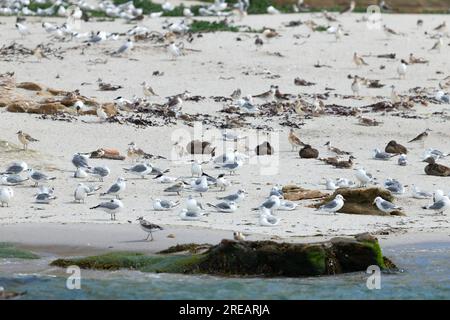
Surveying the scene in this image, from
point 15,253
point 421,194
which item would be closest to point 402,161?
point 421,194

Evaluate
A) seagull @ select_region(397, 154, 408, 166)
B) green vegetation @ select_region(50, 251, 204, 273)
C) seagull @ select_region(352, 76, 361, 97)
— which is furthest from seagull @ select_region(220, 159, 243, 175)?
seagull @ select_region(352, 76, 361, 97)

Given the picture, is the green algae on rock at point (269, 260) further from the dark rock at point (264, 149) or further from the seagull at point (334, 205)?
the dark rock at point (264, 149)

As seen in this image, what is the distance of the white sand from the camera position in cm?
1411

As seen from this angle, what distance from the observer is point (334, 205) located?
14320 millimetres

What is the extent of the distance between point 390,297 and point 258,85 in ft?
41.4

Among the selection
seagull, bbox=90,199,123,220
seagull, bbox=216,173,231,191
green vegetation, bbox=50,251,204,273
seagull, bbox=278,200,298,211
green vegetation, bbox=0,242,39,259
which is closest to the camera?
green vegetation, bbox=50,251,204,273

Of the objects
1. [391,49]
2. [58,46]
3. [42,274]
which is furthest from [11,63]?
[42,274]

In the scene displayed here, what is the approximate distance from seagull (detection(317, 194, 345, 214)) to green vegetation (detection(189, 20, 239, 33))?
14988 millimetres

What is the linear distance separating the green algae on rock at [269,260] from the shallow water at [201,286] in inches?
4.3

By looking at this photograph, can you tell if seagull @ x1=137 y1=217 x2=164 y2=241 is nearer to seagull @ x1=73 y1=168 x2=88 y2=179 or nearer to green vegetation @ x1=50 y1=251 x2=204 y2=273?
green vegetation @ x1=50 y1=251 x2=204 y2=273

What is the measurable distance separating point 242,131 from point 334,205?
5.74 meters

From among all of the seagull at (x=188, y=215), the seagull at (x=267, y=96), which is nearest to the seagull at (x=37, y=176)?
the seagull at (x=188, y=215)

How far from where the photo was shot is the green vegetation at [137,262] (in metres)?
12.2

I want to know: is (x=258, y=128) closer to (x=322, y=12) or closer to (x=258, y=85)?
(x=258, y=85)
